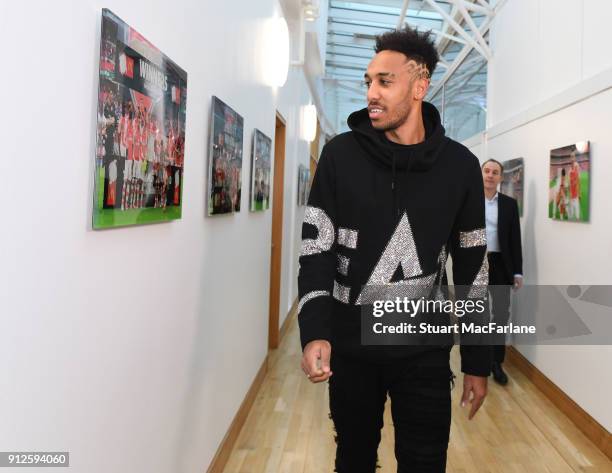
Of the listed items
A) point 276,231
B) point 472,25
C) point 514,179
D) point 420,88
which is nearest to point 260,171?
point 276,231

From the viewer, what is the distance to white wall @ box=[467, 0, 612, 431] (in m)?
3.16

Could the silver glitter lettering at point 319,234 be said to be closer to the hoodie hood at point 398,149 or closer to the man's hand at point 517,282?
the hoodie hood at point 398,149

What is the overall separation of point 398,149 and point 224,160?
1007 mm

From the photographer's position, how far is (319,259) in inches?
60.4

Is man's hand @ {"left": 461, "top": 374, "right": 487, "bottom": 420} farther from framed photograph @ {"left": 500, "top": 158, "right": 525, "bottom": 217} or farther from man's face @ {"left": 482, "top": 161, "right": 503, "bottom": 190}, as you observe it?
framed photograph @ {"left": 500, "top": 158, "right": 525, "bottom": 217}

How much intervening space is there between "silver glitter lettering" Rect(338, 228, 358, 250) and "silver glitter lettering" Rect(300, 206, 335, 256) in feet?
0.14

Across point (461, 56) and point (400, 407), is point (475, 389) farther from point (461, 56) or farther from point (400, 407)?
point (461, 56)

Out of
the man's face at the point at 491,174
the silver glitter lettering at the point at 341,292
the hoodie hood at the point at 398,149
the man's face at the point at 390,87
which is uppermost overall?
the man's face at the point at 491,174

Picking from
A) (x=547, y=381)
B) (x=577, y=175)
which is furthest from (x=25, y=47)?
(x=547, y=381)

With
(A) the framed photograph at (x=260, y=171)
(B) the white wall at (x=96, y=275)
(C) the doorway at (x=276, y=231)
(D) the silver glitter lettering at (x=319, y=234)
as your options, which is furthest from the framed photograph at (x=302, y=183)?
(D) the silver glitter lettering at (x=319, y=234)

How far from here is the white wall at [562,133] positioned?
3162 mm

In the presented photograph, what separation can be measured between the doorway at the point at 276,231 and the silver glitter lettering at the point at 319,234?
3284 mm

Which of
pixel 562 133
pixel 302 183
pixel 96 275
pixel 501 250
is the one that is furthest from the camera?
pixel 302 183

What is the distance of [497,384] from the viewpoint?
4.12 meters
